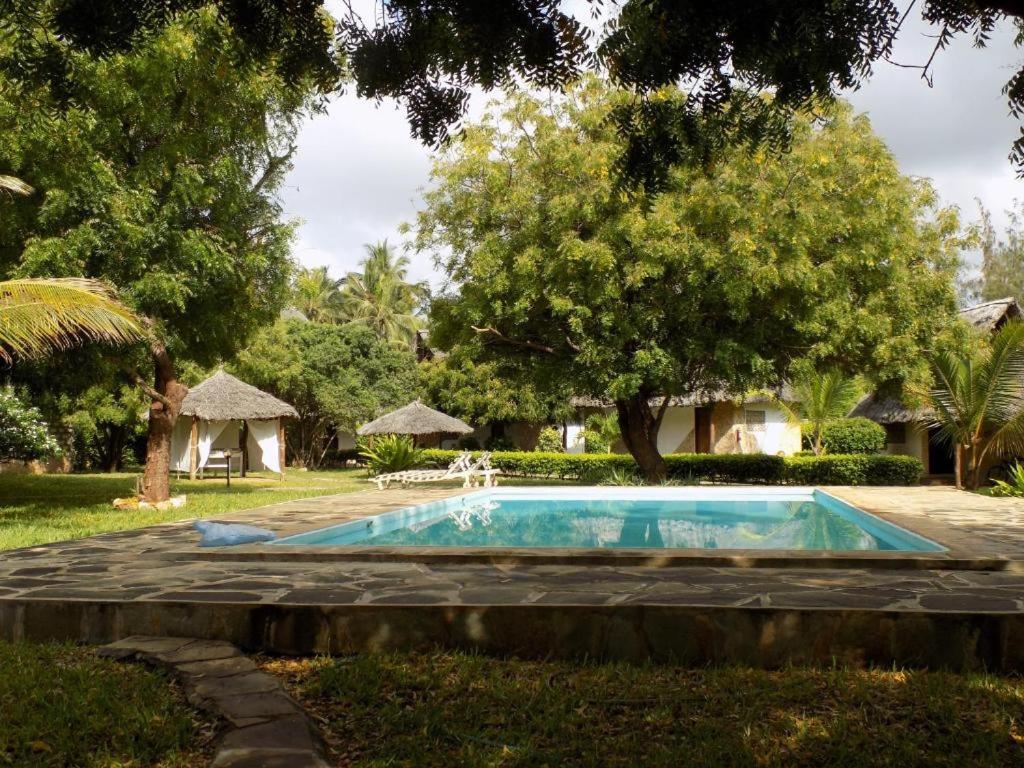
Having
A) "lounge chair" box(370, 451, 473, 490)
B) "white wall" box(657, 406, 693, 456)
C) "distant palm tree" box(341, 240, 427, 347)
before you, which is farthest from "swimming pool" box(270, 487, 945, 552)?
"distant palm tree" box(341, 240, 427, 347)

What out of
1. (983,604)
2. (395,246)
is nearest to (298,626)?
(983,604)

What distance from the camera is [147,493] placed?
40.4 ft

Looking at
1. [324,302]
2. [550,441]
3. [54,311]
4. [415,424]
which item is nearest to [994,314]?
[550,441]

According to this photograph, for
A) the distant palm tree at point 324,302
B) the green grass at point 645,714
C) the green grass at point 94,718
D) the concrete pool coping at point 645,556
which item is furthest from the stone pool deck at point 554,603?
the distant palm tree at point 324,302

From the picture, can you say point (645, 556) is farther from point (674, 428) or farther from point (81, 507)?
point (674, 428)

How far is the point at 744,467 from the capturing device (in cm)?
2011

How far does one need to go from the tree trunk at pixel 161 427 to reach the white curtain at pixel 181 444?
1249 cm

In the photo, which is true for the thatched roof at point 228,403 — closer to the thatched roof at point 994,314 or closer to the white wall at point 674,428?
the white wall at point 674,428

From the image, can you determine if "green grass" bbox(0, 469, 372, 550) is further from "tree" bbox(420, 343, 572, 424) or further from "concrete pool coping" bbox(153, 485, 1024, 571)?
"tree" bbox(420, 343, 572, 424)

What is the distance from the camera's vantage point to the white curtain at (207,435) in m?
23.7

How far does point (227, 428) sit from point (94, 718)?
953 inches

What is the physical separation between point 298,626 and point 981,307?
2289 cm

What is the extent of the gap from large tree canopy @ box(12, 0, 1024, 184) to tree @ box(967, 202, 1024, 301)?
39101 mm

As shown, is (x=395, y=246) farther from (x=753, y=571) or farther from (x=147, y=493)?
(x=753, y=571)
